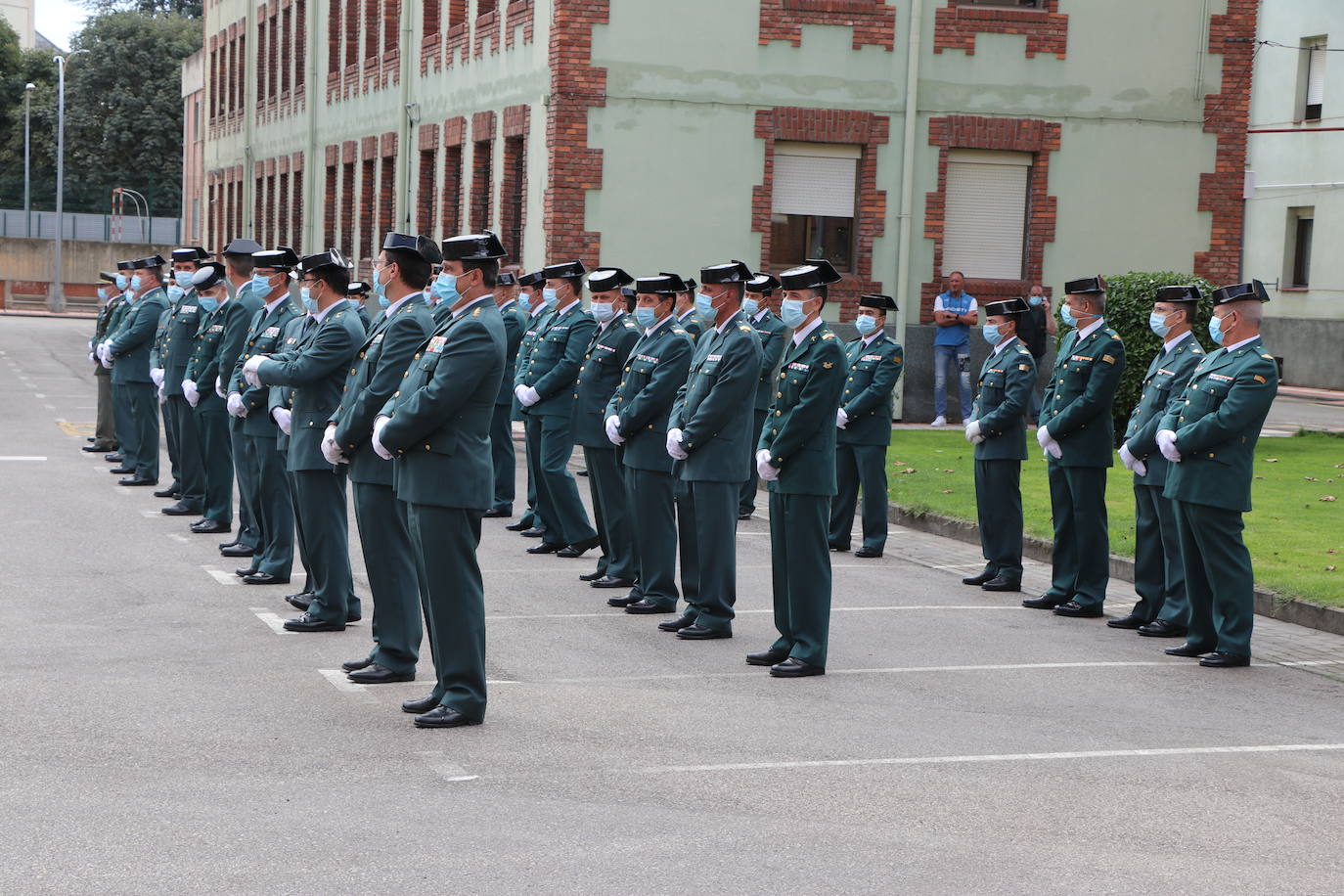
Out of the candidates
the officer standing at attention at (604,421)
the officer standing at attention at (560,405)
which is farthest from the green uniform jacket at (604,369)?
the officer standing at attention at (560,405)

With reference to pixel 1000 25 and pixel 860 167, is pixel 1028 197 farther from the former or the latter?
pixel 860 167

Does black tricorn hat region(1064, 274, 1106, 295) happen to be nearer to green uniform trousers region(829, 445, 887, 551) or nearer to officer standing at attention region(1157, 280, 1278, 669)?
officer standing at attention region(1157, 280, 1278, 669)

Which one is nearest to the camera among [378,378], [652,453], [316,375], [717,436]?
[378,378]

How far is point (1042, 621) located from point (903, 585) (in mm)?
1439

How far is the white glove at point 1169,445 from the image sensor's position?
380 inches

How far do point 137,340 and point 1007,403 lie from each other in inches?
343

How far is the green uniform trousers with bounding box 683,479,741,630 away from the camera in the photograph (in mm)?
10117

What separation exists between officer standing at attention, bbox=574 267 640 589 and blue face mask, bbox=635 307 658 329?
58 millimetres

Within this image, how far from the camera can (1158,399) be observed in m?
10.4

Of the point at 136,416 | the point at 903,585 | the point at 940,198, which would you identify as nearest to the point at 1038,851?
the point at 903,585

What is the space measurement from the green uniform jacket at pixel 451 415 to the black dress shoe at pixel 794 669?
77.6 inches

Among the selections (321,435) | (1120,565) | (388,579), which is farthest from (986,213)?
(388,579)

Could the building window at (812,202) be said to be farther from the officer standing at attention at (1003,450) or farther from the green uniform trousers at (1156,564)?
the green uniform trousers at (1156,564)

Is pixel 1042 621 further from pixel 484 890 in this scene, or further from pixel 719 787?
pixel 484 890
